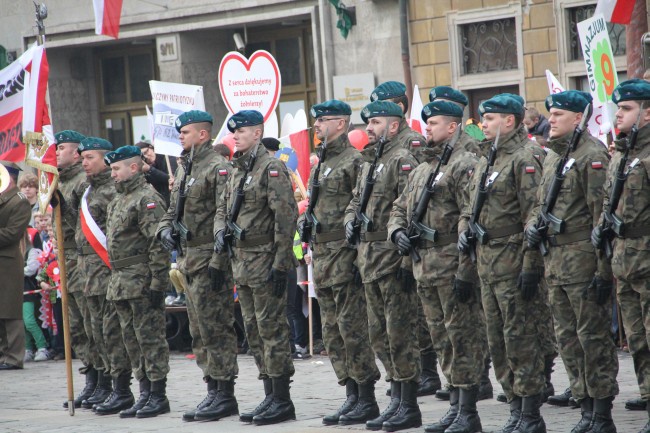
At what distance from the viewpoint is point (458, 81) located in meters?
21.1

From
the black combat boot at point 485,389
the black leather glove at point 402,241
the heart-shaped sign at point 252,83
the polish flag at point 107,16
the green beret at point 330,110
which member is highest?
the polish flag at point 107,16

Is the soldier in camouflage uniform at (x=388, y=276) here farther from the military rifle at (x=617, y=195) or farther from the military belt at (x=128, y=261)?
the military belt at (x=128, y=261)

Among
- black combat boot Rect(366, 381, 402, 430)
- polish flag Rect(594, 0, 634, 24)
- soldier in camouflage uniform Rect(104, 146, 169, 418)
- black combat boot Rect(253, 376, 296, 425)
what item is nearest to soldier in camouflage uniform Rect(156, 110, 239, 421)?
soldier in camouflage uniform Rect(104, 146, 169, 418)

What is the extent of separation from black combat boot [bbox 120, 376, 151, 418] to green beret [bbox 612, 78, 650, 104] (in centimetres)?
474

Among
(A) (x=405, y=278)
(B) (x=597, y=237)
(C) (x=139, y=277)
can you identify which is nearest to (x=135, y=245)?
(C) (x=139, y=277)

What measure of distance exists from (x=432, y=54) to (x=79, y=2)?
7.79 meters

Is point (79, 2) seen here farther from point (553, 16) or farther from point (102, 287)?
point (102, 287)

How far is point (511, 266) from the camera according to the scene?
27.9 ft

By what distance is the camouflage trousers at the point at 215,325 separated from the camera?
10.3 metres

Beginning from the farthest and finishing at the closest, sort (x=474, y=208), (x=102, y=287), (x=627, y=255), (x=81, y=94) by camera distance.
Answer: (x=81, y=94) → (x=102, y=287) → (x=474, y=208) → (x=627, y=255)

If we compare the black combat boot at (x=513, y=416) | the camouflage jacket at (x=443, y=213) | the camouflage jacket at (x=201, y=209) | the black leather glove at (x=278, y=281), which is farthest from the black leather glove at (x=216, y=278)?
the black combat boot at (x=513, y=416)

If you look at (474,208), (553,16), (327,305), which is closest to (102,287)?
(327,305)

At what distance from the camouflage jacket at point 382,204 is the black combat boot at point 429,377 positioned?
1.63 meters

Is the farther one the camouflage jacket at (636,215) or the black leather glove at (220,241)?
the black leather glove at (220,241)
